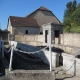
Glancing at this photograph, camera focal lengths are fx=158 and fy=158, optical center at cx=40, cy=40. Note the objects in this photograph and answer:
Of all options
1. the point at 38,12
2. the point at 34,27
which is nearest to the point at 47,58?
the point at 34,27

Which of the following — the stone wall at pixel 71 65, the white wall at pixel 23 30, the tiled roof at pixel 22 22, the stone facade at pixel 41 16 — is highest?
the stone facade at pixel 41 16

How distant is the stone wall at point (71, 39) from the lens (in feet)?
54.5

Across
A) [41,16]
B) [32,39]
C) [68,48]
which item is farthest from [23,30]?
[68,48]

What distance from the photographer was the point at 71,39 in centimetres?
1750

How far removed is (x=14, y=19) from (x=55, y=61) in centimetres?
3254

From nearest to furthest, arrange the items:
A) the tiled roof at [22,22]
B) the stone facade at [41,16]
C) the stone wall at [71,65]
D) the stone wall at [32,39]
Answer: the stone wall at [71,65] → the stone wall at [32,39] → the tiled roof at [22,22] → the stone facade at [41,16]

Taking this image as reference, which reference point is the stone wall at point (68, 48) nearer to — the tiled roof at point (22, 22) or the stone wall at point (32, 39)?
the stone wall at point (32, 39)

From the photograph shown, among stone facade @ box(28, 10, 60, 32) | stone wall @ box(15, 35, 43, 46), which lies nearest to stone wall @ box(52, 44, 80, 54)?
stone wall @ box(15, 35, 43, 46)

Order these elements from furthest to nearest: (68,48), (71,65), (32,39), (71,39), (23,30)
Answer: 1. (23,30)
2. (32,39)
3. (71,39)
4. (68,48)
5. (71,65)

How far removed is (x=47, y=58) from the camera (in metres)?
9.58

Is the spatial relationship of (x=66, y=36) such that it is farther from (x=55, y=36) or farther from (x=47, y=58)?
(x=47, y=58)

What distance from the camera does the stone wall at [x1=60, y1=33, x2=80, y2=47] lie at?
54.5 ft

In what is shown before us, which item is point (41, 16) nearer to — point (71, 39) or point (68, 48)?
point (71, 39)

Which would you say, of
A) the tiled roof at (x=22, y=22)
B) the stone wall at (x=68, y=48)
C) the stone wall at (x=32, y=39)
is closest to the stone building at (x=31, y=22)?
the tiled roof at (x=22, y=22)
